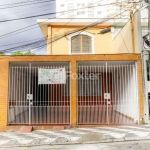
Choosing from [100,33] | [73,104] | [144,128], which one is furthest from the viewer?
[100,33]

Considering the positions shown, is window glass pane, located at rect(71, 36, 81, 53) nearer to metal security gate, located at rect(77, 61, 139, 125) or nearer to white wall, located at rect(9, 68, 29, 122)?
metal security gate, located at rect(77, 61, 139, 125)

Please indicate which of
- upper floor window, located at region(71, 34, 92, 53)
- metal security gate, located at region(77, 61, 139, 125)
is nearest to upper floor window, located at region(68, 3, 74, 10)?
A: upper floor window, located at region(71, 34, 92, 53)

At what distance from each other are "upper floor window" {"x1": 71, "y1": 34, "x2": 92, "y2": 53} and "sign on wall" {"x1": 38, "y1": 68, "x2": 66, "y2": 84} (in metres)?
6.10

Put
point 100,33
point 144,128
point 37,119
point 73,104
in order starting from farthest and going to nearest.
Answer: point 100,33 → point 37,119 → point 73,104 → point 144,128

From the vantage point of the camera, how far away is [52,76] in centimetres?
848

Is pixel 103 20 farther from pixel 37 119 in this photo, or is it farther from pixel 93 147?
pixel 93 147

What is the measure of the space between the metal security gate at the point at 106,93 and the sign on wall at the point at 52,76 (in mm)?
1081

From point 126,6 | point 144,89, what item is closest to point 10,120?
point 144,89

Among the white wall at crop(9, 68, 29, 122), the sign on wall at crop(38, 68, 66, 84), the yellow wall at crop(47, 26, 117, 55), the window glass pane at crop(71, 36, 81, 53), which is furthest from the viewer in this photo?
the window glass pane at crop(71, 36, 81, 53)

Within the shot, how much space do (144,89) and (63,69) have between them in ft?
11.5

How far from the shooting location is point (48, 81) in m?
8.43

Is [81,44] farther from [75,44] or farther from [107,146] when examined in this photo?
[107,146]

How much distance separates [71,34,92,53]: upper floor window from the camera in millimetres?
14414

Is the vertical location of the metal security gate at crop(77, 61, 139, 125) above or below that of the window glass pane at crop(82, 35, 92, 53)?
below
